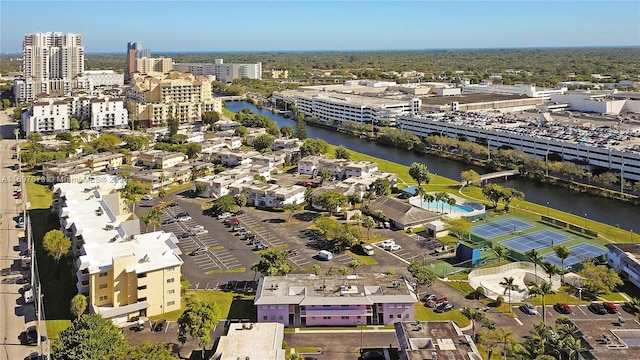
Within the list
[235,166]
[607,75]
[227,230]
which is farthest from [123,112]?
[607,75]

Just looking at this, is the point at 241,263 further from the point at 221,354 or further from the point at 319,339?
the point at 221,354

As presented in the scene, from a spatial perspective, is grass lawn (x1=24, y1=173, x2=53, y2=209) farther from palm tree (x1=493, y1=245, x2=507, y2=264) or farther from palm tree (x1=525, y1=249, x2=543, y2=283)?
palm tree (x1=525, y1=249, x2=543, y2=283)

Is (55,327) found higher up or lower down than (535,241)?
lower down

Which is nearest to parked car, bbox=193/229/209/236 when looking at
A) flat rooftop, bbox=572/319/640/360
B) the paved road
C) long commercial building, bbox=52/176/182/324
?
long commercial building, bbox=52/176/182/324

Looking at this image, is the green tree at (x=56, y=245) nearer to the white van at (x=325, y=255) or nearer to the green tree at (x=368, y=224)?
the white van at (x=325, y=255)

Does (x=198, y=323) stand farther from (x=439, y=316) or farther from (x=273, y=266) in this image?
(x=439, y=316)

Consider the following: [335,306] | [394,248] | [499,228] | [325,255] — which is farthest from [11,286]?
[499,228]
